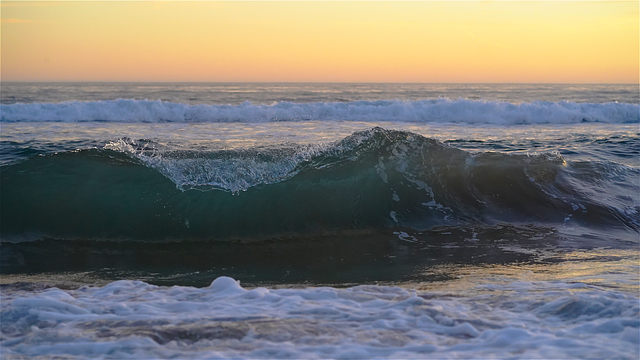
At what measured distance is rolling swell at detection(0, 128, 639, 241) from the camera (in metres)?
6.14

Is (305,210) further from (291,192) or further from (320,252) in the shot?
(320,252)

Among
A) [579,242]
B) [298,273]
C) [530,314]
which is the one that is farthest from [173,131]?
[530,314]

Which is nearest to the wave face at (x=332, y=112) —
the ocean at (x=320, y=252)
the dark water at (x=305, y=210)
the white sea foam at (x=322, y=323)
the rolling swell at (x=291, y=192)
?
the ocean at (x=320, y=252)

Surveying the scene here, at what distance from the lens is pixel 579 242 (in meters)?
5.53

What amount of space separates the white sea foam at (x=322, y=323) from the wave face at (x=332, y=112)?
1547 cm

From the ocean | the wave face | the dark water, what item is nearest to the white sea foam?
the ocean

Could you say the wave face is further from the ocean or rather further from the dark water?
the dark water

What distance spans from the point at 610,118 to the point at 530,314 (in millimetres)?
20511

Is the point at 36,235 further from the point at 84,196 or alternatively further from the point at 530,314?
the point at 530,314

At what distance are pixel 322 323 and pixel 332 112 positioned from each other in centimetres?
1802

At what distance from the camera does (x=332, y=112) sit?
20.7 meters

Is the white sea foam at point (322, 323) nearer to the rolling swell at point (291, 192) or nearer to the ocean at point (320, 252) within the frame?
the ocean at point (320, 252)

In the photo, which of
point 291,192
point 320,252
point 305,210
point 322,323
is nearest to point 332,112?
point 291,192

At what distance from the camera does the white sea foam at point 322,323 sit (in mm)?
2758
